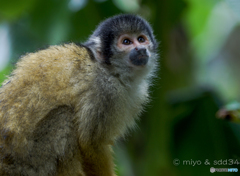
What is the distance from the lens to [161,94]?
15.4 ft

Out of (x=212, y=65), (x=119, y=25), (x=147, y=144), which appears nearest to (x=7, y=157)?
(x=119, y=25)

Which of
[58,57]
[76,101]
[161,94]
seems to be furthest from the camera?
[161,94]

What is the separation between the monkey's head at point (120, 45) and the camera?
10.3 ft

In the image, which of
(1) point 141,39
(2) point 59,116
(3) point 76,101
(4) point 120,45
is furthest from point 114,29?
(2) point 59,116

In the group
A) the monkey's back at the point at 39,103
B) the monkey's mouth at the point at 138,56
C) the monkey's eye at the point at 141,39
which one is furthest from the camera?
the monkey's eye at the point at 141,39

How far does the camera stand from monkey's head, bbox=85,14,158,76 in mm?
3143

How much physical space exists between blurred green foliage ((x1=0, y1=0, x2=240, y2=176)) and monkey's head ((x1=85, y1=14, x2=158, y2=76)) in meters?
1.28

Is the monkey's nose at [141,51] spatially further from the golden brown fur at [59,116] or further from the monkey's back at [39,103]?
the monkey's back at [39,103]

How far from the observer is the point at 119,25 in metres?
3.19

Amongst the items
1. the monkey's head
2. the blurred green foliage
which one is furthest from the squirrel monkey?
the blurred green foliage

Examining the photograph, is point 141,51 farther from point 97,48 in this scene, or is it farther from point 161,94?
point 161,94

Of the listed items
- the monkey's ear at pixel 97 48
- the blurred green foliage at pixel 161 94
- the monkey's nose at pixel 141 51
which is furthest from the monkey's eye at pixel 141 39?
the blurred green foliage at pixel 161 94

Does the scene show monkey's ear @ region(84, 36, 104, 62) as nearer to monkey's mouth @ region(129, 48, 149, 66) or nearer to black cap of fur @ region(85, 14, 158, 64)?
black cap of fur @ region(85, 14, 158, 64)

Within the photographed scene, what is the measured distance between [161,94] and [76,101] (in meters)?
2.13
